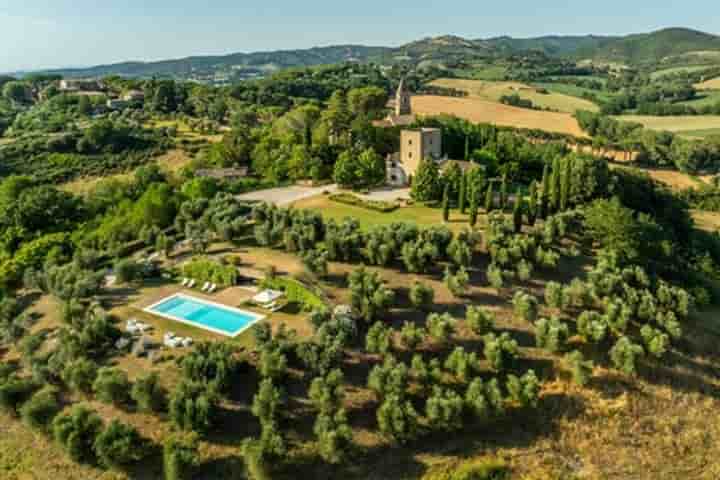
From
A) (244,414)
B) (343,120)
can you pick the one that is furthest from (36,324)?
(343,120)

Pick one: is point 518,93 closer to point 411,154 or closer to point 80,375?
point 411,154

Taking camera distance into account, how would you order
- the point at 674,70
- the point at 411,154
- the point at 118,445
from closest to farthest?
the point at 118,445, the point at 411,154, the point at 674,70

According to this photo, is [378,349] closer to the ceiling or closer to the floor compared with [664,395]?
closer to the ceiling

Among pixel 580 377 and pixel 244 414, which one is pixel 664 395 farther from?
pixel 244 414

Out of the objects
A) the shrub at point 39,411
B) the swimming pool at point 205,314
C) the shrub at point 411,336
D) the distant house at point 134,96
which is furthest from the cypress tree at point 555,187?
the distant house at point 134,96

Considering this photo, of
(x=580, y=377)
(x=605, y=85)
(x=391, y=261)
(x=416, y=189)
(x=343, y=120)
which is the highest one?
(x=605, y=85)

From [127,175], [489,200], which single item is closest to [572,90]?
[489,200]

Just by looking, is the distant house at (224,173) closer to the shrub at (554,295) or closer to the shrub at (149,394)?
the shrub at (149,394)
